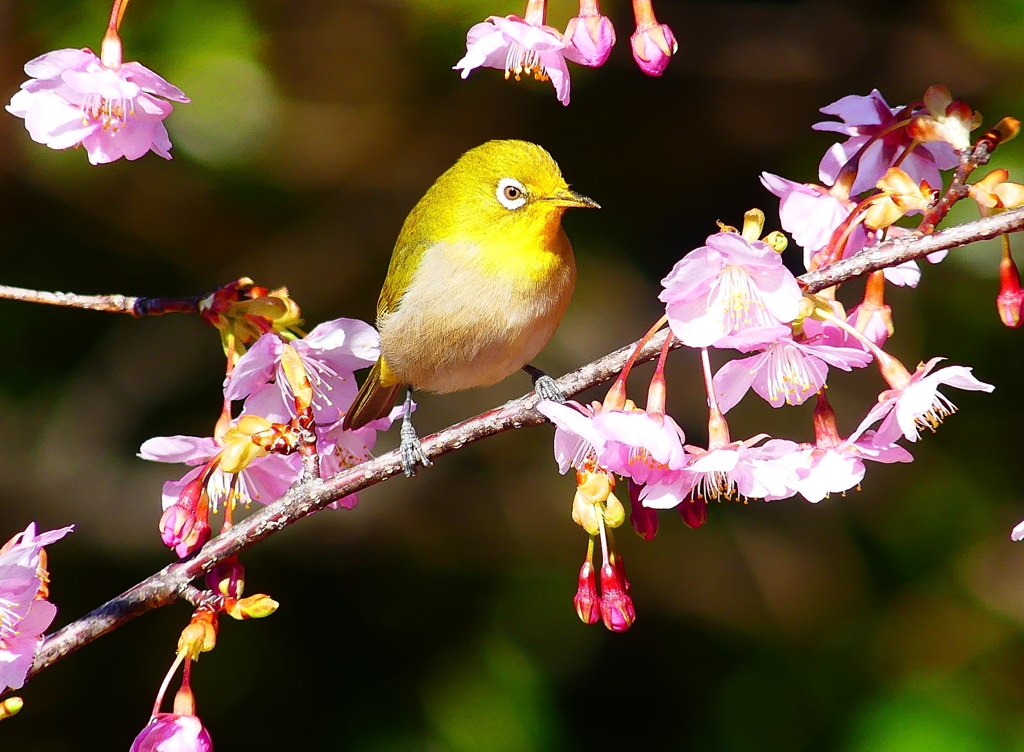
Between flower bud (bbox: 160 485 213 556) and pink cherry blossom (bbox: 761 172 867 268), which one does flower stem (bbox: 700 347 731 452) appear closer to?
pink cherry blossom (bbox: 761 172 867 268)

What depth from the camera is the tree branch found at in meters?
1.54

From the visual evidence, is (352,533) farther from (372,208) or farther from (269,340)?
(269,340)

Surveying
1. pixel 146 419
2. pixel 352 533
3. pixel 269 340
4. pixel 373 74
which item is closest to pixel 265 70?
pixel 373 74

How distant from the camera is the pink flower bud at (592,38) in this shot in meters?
1.68

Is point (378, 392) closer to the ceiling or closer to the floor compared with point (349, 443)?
closer to the ceiling

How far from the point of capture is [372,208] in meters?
4.55

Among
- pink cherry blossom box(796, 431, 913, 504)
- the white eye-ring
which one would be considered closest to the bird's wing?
the white eye-ring

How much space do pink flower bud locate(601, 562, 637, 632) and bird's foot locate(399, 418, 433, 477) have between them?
1.18 ft

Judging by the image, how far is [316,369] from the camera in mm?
2131

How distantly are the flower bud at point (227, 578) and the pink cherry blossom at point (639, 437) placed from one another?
603 mm

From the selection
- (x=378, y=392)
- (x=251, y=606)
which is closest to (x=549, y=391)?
(x=251, y=606)

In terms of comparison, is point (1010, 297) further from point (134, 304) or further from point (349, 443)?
point (134, 304)

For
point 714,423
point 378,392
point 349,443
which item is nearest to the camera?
point 714,423

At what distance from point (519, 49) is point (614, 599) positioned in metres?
0.88
